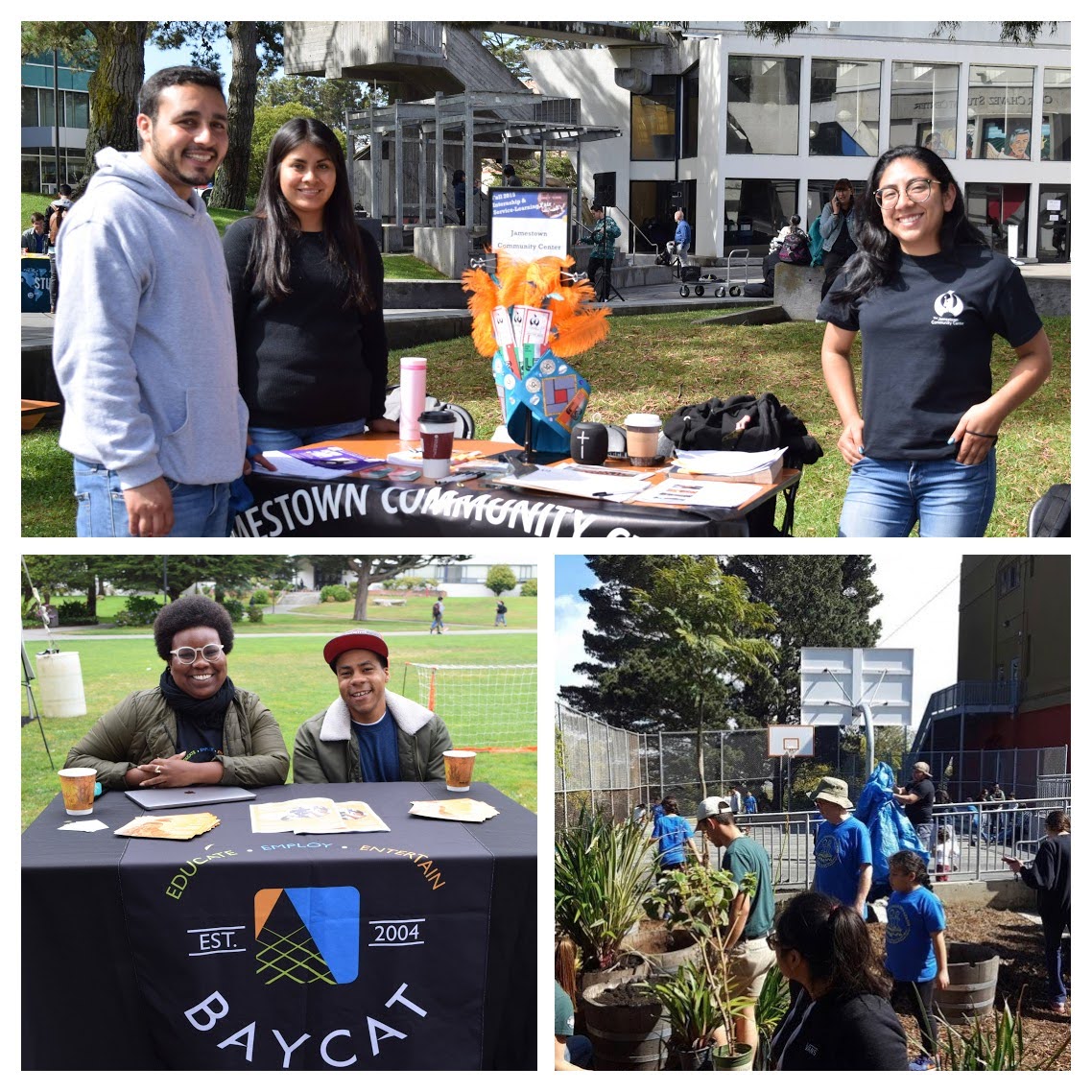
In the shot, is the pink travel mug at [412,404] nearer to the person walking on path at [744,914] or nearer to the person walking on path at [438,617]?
the person walking on path at [438,617]

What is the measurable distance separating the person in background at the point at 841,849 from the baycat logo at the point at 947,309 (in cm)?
106

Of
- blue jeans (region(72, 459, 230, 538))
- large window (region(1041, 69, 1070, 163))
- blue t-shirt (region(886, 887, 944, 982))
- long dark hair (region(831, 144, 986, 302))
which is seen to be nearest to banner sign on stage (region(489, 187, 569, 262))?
long dark hair (region(831, 144, 986, 302))

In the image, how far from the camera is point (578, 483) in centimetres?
273

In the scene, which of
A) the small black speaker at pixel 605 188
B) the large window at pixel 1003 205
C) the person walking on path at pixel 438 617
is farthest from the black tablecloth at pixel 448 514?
the large window at pixel 1003 205

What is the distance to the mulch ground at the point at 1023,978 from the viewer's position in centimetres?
233

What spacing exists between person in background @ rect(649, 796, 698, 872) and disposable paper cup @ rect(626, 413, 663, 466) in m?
0.91

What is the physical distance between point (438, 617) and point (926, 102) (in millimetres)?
29487

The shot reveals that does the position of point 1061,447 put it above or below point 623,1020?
above

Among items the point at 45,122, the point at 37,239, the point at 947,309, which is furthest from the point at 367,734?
the point at 45,122

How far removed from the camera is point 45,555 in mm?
2387

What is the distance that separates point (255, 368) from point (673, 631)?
1242 mm

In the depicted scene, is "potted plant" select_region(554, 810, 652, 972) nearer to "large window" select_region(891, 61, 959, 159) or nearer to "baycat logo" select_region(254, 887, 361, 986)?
"baycat logo" select_region(254, 887, 361, 986)
